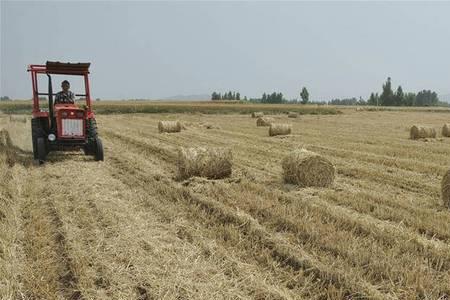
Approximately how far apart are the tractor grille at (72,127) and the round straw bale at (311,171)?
5.33 m

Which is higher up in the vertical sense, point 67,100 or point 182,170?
point 67,100

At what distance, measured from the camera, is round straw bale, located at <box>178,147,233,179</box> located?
335 inches

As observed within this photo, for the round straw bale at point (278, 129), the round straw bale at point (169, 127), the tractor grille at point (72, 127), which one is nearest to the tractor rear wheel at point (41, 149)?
the tractor grille at point (72, 127)

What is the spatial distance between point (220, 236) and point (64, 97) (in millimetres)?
7466

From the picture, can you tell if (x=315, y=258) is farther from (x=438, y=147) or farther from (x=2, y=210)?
(x=438, y=147)

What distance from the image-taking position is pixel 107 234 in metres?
5.39

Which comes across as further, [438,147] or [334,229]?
[438,147]

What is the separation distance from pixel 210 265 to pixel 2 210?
10.7 ft

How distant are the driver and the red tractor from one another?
17 centimetres

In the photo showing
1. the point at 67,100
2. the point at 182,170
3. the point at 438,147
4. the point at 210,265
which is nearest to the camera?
the point at 210,265

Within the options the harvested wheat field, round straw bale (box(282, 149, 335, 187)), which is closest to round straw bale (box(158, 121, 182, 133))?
the harvested wheat field

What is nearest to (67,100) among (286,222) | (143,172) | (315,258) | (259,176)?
(143,172)

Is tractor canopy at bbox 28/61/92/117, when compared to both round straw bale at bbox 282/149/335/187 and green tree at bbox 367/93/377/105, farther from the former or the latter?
green tree at bbox 367/93/377/105

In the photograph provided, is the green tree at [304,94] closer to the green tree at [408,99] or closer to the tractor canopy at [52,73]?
the green tree at [408,99]
